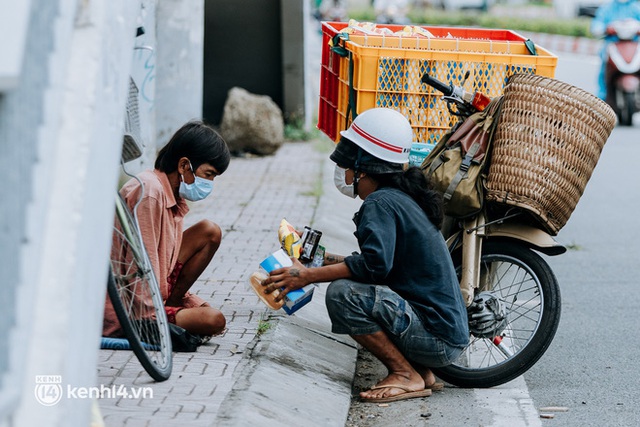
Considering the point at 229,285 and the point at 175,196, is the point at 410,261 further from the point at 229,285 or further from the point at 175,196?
the point at 229,285

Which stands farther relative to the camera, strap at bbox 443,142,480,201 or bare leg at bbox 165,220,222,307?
bare leg at bbox 165,220,222,307

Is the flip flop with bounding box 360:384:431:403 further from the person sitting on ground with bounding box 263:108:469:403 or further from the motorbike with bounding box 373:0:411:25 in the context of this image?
the motorbike with bounding box 373:0:411:25

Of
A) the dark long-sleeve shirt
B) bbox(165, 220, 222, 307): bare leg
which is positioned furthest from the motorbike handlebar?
bbox(165, 220, 222, 307): bare leg

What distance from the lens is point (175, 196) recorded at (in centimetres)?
484

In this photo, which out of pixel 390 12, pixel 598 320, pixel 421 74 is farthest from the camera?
pixel 390 12

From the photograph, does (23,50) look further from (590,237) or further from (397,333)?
(590,237)

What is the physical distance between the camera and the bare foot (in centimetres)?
470

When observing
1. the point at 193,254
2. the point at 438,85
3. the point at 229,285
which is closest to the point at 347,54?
the point at 438,85

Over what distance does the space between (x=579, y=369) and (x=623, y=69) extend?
1090 cm

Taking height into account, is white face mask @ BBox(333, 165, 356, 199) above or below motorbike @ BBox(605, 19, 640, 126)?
above

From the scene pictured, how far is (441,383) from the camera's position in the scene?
4984 mm

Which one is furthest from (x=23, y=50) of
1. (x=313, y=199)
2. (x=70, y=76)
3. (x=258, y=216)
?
(x=313, y=199)

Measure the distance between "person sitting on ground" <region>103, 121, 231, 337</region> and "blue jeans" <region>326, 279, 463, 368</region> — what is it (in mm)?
624

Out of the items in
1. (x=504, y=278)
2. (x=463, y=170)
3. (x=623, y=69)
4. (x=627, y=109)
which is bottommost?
(x=627, y=109)
